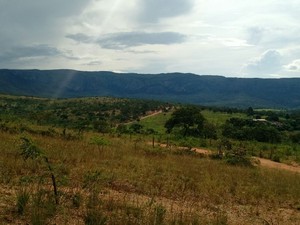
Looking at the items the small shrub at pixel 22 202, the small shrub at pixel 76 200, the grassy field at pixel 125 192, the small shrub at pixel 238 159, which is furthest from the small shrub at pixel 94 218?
the small shrub at pixel 238 159

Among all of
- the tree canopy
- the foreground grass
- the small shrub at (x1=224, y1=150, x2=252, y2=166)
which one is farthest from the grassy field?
the tree canopy

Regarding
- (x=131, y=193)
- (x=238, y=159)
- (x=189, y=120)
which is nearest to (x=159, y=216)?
(x=131, y=193)

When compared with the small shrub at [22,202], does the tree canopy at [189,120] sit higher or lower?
lower

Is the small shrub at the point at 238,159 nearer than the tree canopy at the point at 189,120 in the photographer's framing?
Yes

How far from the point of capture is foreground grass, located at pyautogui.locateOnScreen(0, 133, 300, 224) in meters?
7.64

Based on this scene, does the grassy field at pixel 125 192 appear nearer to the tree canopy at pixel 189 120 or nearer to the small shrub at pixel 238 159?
the small shrub at pixel 238 159

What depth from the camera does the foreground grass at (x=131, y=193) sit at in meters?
7.64

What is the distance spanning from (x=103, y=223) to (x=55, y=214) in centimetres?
107

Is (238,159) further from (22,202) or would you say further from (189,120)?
(189,120)

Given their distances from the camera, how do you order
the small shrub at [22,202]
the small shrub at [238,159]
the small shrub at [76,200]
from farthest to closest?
the small shrub at [238,159] → the small shrub at [76,200] → the small shrub at [22,202]

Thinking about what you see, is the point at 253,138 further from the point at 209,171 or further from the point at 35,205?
the point at 35,205

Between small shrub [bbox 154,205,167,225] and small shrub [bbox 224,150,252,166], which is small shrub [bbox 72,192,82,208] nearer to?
small shrub [bbox 154,205,167,225]

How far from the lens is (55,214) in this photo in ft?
24.6

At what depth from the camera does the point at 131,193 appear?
10.8 meters
